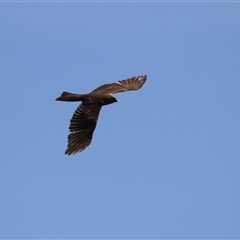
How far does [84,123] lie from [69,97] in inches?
38.8

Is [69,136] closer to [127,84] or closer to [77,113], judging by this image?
[77,113]

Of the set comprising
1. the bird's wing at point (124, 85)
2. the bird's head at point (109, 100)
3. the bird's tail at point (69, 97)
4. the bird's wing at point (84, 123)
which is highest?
the bird's wing at point (124, 85)

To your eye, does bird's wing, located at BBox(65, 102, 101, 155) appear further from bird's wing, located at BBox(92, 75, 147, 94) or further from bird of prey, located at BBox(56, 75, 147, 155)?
bird's wing, located at BBox(92, 75, 147, 94)

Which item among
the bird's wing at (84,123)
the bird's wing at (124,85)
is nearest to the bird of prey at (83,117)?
the bird's wing at (84,123)

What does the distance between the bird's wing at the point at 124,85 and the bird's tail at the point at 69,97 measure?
1630 millimetres

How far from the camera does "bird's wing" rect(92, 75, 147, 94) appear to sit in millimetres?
31969

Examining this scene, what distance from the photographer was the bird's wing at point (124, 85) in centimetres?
3197

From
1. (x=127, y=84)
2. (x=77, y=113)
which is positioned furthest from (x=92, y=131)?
(x=127, y=84)

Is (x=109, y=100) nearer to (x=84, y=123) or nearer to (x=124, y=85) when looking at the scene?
(x=84, y=123)

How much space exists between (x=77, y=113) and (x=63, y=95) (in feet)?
2.45

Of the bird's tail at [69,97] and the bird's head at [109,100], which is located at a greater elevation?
the bird's head at [109,100]

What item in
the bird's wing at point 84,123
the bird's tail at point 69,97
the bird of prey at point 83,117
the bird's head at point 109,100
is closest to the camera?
the bird of prey at point 83,117

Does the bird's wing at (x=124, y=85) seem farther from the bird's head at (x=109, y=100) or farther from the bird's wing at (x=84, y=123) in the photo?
the bird's wing at (x=84, y=123)

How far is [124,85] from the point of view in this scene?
108 feet
